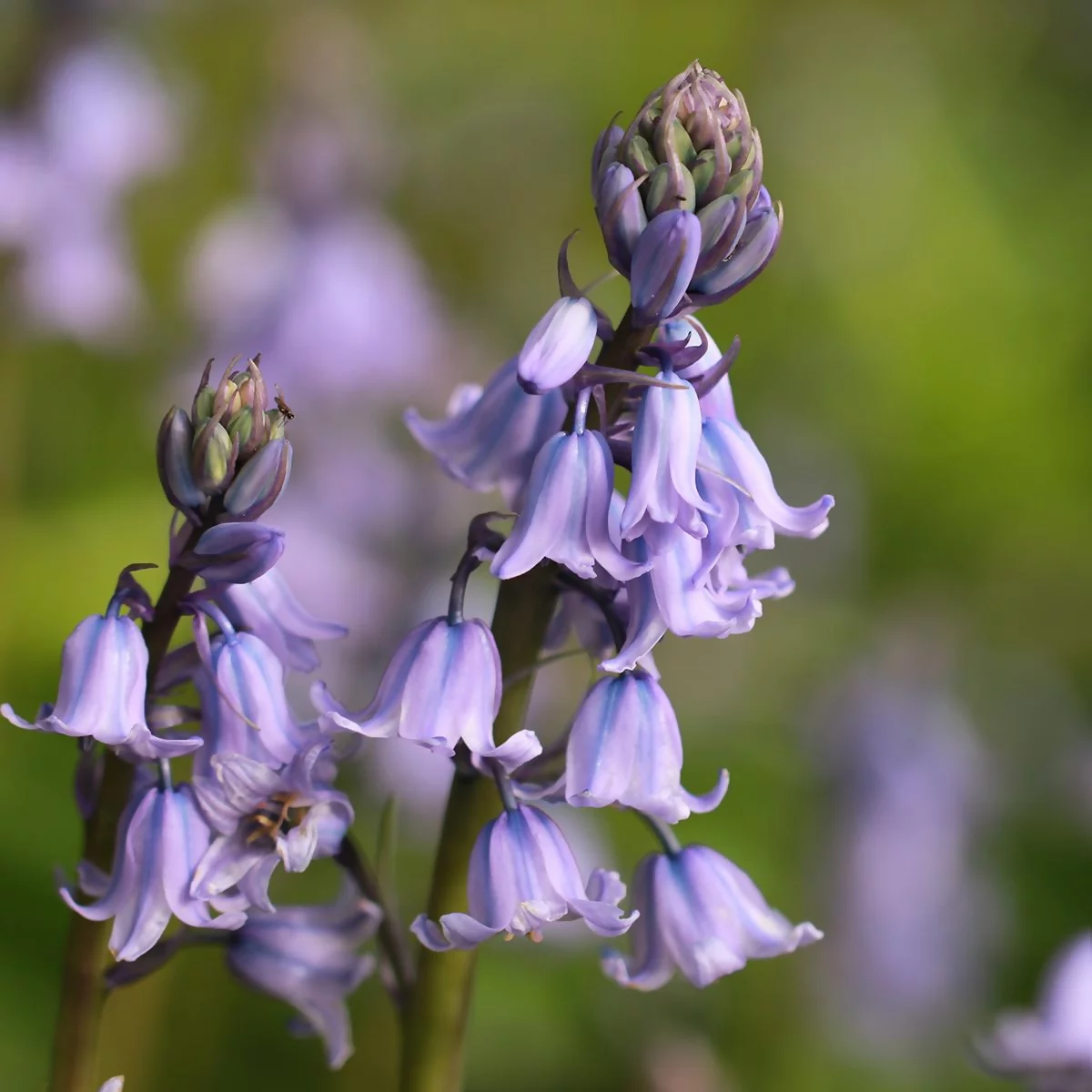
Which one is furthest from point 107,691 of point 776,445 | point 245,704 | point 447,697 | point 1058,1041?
point 776,445

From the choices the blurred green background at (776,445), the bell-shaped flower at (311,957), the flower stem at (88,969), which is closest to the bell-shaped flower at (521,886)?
the bell-shaped flower at (311,957)

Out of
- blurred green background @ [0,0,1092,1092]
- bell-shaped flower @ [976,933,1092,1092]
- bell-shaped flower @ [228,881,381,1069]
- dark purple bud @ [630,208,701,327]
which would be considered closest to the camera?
dark purple bud @ [630,208,701,327]

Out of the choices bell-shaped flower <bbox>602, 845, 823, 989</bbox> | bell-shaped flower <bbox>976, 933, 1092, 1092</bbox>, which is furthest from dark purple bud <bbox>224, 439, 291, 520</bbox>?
bell-shaped flower <bbox>976, 933, 1092, 1092</bbox>

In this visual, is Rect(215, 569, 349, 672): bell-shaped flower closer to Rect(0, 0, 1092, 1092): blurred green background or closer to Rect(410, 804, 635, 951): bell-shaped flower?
Rect(410, 804, 635, 951): bell-shaped flower

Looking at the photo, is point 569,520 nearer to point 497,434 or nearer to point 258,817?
point 497,434

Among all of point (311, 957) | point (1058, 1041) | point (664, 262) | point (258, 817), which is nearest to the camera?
point (664, 262)
